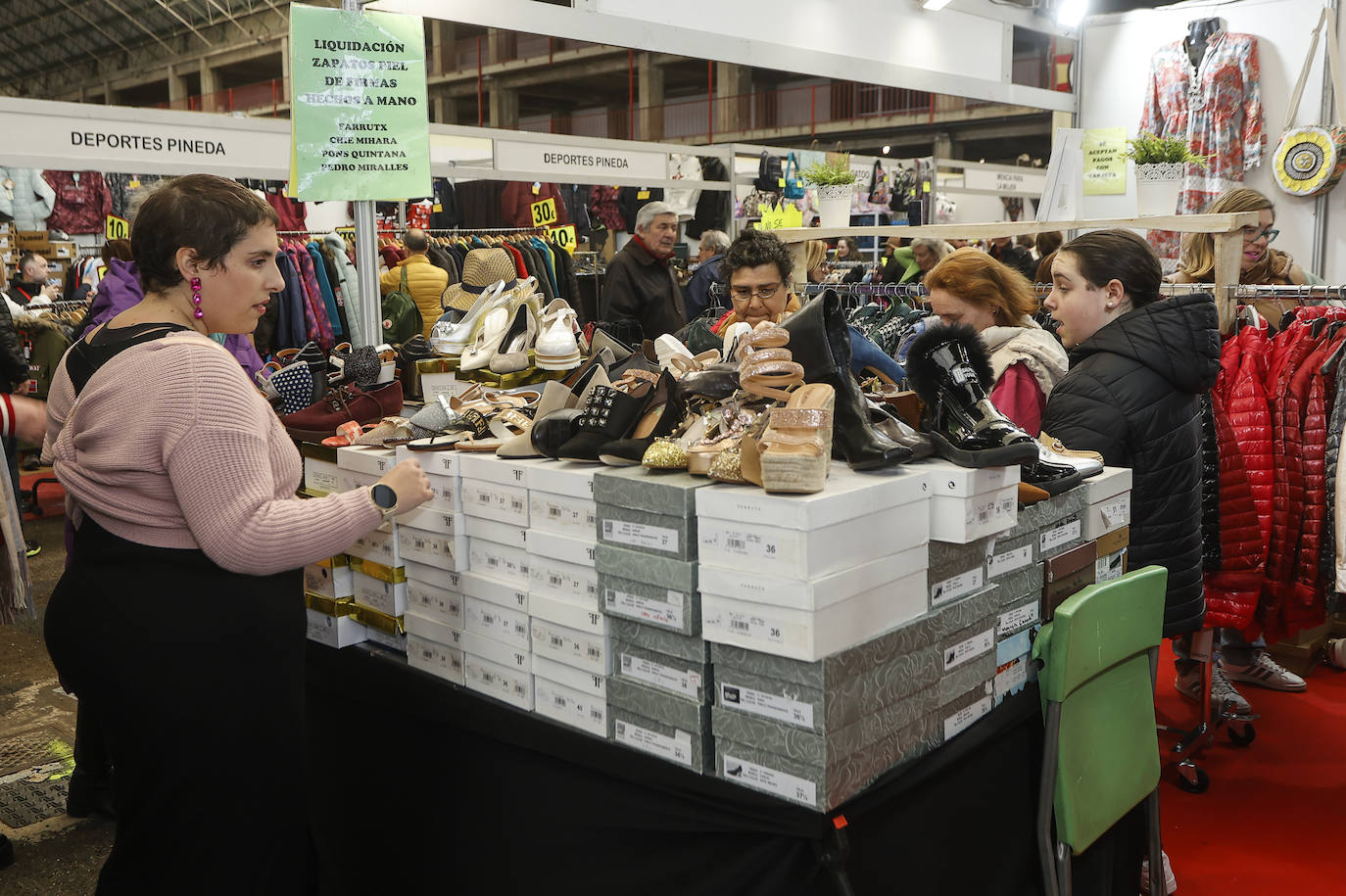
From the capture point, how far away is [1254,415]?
10.5ft

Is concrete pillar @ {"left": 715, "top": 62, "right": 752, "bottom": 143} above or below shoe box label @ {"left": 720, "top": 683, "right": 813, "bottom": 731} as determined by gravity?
above

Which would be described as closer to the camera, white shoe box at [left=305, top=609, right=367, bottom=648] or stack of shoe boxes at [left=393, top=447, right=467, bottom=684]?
stack of shoe boxes at [left=393, top=447, right=467, bottom=684]

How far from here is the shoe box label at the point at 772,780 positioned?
4.22 feet

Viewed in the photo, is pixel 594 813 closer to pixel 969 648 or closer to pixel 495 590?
pixel 495 590

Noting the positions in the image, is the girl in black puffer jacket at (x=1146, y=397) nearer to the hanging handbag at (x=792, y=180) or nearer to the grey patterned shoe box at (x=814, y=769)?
the grey patterned shoe box at (x=814, y=769)

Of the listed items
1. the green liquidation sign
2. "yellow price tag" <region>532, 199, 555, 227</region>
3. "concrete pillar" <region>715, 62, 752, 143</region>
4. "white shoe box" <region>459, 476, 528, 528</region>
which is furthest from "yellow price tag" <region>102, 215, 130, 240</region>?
"concrete pillar" <region>715, 62, 752, 143</region>

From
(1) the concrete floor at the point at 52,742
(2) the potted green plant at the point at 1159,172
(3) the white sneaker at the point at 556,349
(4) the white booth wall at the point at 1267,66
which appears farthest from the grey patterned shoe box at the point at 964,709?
(4) the white booth wall at the point at 1267,66

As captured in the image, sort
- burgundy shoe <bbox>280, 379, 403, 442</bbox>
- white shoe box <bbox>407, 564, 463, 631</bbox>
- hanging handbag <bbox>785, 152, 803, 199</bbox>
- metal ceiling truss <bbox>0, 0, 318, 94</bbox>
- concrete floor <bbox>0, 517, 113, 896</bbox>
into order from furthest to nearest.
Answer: metal ceiling truss <bbox>0, 0, 318, 94</bbox> < hanging handbag <bbox>785, 152, 803, 199</bbox> < concrete floor <bbox>0, 517, 113, 896</bbox> < burgundy shoe <bbox>280, 379, 403, 442</bbox> < white shoe box <bbox>407, 564, 463, 631</bbox>

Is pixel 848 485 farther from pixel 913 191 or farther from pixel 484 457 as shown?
pixel 913 191

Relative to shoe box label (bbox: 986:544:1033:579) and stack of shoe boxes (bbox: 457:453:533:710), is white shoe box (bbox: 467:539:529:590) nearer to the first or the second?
stack of shoe boxes (bbox: 457:453:533:710)

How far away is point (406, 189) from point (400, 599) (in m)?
1.05

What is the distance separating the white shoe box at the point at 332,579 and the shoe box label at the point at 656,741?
75 centimetres

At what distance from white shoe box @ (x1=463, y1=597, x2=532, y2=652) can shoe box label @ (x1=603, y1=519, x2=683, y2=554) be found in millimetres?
284

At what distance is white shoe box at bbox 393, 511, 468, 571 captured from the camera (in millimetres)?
1761
